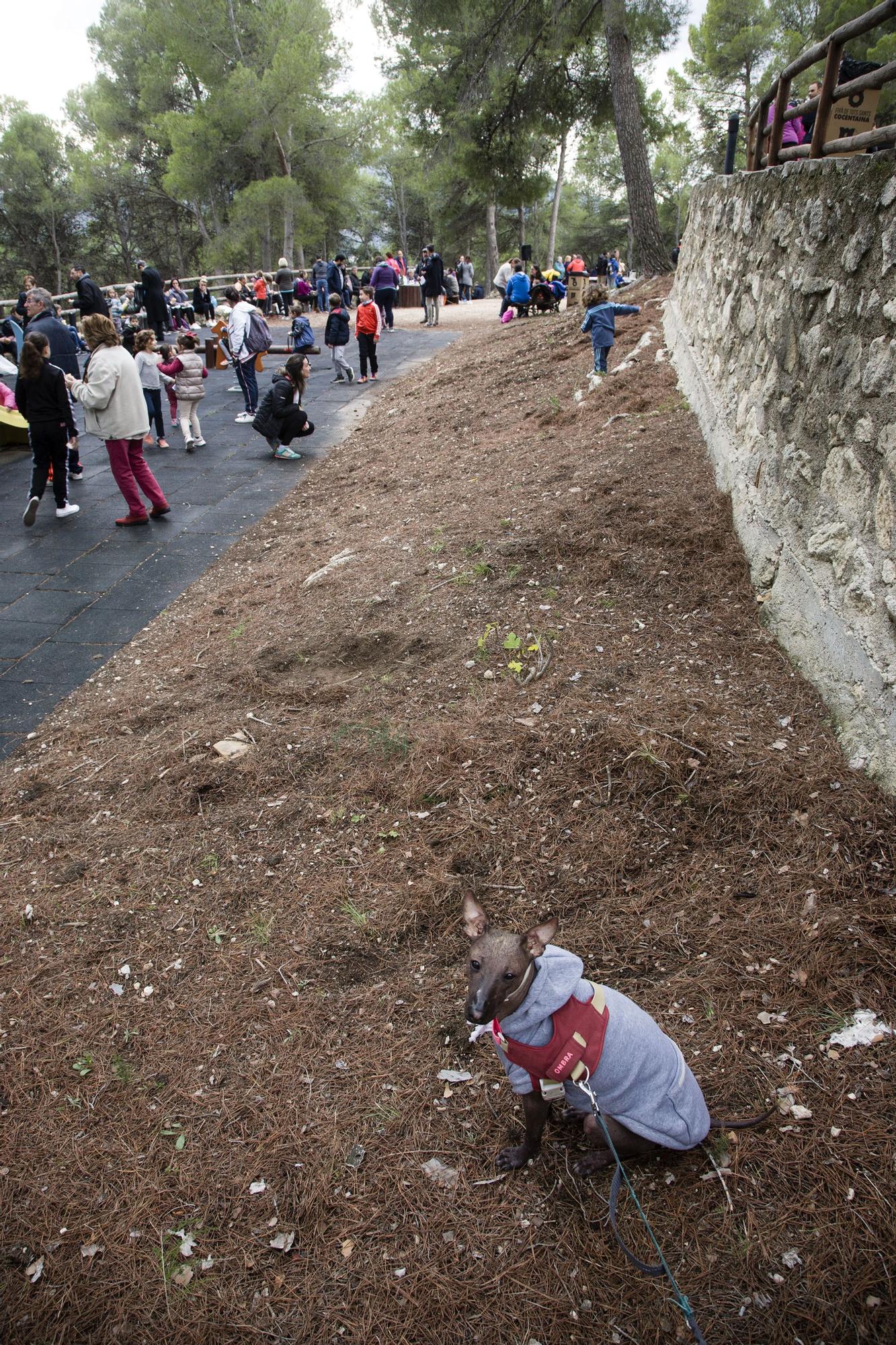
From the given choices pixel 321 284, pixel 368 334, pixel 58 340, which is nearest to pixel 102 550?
pixel 58 340

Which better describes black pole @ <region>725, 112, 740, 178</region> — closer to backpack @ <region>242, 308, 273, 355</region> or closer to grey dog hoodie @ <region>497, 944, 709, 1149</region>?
backpack @ <region>242, 308, 273, 355</region>

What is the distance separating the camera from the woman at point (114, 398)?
24.6ft

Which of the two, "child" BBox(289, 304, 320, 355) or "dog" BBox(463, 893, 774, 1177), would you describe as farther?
"child" BBox(289, 304, 320, 355)

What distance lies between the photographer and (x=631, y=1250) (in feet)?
7.05

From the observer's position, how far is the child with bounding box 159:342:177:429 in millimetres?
10594

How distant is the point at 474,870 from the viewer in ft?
11.1

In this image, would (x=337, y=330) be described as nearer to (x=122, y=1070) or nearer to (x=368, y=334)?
(x=368, y=334)

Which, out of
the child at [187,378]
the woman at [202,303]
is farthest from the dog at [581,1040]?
the woman at [202,303]

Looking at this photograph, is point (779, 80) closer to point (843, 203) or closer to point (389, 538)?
point (843, 203)

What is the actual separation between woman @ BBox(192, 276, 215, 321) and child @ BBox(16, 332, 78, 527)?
53.1ft

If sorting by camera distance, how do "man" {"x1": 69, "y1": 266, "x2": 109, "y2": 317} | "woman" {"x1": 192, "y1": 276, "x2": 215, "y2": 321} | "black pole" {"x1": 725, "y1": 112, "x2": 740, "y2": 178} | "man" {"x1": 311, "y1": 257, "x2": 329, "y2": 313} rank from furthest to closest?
"man" {"x1": 311, "y1": 257, "x2": 329, "y2": 313} < "woman" {"x1": 192, "y1": 276, "x2": 215, "y2": 321} < "man" {"x1": 69, "y1": 266, "x2": 109, "y2": 317} < "black pole" {"x1": 725, "y1": 112, "x2": 740, "y2": 178}

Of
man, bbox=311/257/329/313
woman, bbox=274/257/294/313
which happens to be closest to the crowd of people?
woman, bbox=274/257/294/313

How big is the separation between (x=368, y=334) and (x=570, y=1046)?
553 inches

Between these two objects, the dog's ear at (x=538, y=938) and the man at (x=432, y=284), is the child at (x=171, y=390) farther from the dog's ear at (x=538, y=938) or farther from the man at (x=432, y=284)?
the man at (x=432, y=284)
